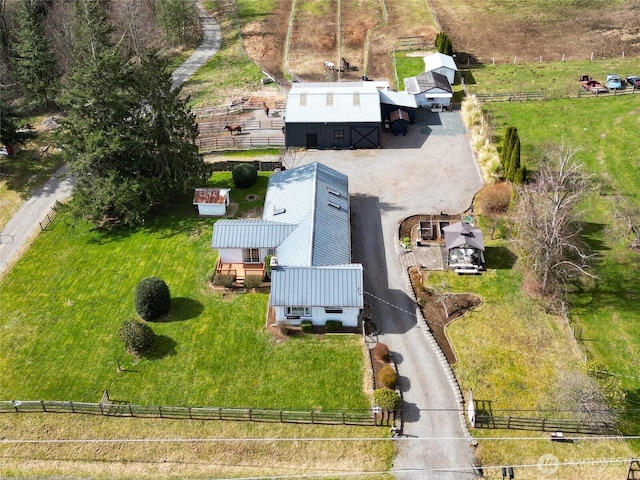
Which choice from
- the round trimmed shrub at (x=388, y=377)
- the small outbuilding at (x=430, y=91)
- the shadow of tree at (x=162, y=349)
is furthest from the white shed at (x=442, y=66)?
the shadow of tree at (x=162, y=349)

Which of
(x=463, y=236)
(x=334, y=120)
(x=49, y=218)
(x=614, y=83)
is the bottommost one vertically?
(x=49, y=218)

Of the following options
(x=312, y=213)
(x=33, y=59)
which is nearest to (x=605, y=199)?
(x=312, y=213)

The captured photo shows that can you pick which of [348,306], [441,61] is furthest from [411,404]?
[441,61]

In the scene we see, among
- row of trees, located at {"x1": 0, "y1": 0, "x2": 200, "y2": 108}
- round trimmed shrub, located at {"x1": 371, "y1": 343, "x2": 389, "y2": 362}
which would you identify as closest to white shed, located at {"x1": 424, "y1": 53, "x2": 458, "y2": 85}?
row of trees, located at {"x1": 0, "y1": 0, "x2": 200, "y2": 108}

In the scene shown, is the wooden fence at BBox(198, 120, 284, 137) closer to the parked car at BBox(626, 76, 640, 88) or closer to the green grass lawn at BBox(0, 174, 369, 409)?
the green grass lawn at BBox(0, 174, 369, 409)

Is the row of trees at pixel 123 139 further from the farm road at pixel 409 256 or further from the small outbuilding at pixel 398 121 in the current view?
the small outbuilding at pixel 398 121

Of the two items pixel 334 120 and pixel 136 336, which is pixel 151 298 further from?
pixel 334 120
